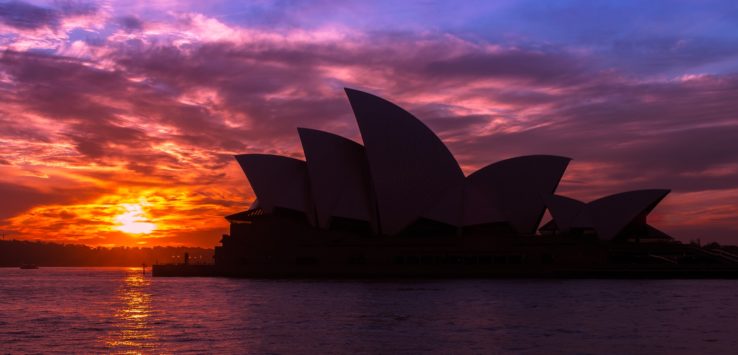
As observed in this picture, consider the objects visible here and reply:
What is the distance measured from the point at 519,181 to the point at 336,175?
54.1 ft

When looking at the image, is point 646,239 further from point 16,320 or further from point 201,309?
point 16,320

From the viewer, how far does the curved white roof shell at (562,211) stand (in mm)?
72625

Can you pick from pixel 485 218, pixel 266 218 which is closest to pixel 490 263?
pixel 485 218

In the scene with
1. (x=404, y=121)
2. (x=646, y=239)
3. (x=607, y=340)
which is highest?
(x=404, y=121)

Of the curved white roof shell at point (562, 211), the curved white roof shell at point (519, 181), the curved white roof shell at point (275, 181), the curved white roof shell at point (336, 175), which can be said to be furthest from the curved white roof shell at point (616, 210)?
the curved white roof shell at point (275, 181)

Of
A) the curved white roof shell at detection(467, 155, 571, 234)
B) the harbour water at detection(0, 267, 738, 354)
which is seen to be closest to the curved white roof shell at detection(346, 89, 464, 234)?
the curved white roof shell at detection(467, 155, 571, 234)

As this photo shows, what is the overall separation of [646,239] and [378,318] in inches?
1904

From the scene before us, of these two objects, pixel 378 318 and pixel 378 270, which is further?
pixel 378 270

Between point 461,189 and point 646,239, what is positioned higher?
point 461,189

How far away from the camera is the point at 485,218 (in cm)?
7256

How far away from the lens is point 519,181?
238 ft

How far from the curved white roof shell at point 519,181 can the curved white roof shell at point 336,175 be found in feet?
32.9

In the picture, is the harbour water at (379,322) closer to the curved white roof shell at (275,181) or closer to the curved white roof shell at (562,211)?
the curved white roof shell at (562,211)

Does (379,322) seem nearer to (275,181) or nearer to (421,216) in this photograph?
(421,216)
